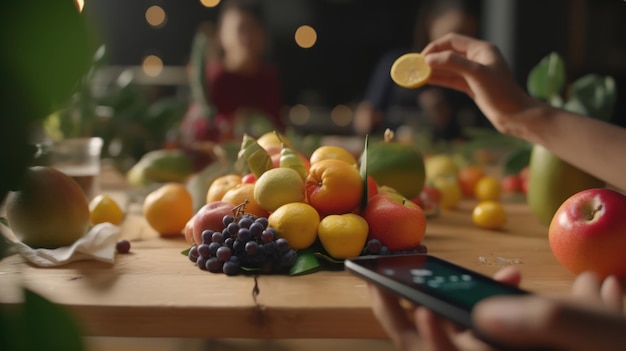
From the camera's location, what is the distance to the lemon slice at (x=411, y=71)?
94 centimetres

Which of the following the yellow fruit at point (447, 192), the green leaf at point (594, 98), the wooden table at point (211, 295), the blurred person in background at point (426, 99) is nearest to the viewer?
the wooden table at point (211, 295)

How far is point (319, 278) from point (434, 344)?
237 millimetres

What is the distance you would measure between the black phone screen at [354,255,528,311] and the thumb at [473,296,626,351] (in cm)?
12

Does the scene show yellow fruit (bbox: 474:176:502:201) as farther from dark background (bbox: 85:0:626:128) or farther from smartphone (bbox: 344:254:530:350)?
dark background (bbox: 85:0:626:128)

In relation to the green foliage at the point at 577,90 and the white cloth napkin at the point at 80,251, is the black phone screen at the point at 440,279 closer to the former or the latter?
the white cloth napkin at the point at 80,251

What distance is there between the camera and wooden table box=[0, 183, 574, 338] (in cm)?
60

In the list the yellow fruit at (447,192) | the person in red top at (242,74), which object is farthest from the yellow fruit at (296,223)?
the person in red top at (242,74)

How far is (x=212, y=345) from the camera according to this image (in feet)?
3.88

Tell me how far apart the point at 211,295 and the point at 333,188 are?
23 cm

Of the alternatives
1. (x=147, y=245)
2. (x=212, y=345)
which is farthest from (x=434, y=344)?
(x=212, y=345)

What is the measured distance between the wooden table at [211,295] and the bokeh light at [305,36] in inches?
179

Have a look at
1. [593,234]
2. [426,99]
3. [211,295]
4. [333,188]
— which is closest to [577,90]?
[593,234]

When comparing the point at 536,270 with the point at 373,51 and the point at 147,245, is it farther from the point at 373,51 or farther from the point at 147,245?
the point at 373,51

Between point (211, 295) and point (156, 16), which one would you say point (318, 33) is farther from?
point (211, 295)
